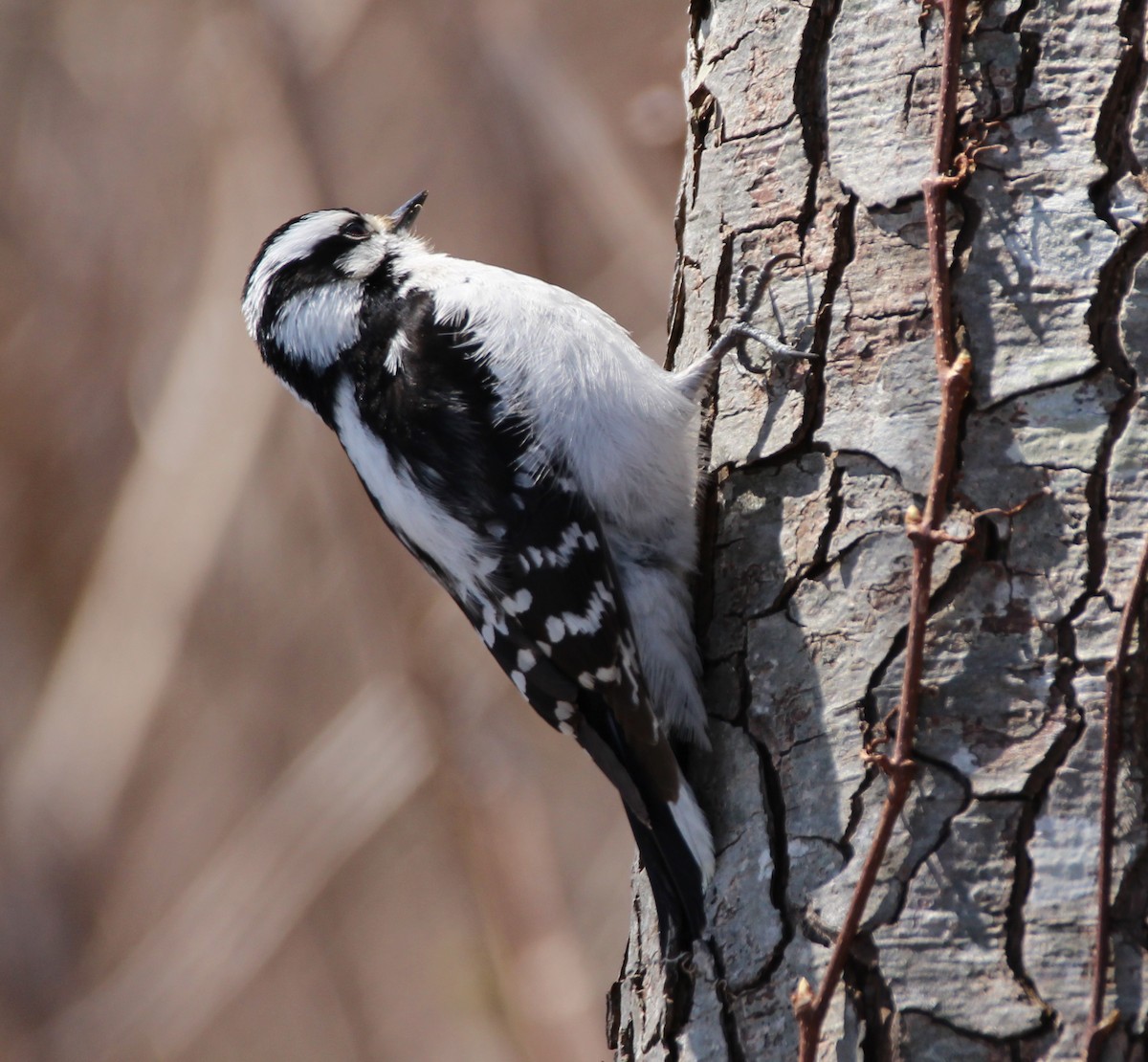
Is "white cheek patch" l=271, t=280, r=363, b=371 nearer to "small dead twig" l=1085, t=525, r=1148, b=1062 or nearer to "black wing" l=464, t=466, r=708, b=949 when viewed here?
"black wing" l=464, t=466, r=708, b=949

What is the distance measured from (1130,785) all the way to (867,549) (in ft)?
1.51

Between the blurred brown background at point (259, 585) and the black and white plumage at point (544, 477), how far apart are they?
2685 mm

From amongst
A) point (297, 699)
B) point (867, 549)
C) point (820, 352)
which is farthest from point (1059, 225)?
point (297, 699)

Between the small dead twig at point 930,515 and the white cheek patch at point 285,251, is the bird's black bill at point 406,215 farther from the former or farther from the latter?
the small dead twig at point 930,515

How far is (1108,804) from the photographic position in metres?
1.44

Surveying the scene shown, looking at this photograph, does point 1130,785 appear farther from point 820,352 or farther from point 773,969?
point 820,352

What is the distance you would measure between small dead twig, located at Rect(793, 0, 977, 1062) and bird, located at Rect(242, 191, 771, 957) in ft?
1.23

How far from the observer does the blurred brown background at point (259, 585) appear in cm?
525

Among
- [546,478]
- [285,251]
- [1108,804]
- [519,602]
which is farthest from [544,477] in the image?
[1108,804]

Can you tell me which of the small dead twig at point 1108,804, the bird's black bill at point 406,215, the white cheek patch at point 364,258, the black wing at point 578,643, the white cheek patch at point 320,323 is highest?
the bird's black bill at point 406,215

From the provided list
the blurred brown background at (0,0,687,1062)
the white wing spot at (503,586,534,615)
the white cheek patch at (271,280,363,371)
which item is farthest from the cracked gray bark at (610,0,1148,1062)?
the blurred brown background at (0,0,687,1062)

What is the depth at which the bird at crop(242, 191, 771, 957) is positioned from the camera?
2.03 metres

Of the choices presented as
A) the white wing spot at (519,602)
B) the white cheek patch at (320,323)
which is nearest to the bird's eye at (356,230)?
the white cheek patch at (320,323)

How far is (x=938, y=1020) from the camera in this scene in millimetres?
1475
